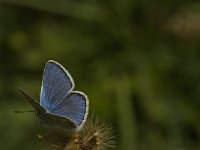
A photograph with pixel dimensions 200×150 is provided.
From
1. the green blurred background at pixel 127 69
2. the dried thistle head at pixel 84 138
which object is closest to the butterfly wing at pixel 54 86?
the dried thistle head at pixel 84 138

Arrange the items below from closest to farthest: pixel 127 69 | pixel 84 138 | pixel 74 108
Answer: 1. pixel 74 108
2. pixel 84 138
3. pixel 127 69

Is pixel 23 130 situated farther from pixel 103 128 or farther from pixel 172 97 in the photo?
pixel 103 128

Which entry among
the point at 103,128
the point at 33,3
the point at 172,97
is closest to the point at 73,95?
the point at 103,128

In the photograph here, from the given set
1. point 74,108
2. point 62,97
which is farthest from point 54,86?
point 74,108

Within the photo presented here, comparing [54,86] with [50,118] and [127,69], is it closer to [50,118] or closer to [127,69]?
[50,118]

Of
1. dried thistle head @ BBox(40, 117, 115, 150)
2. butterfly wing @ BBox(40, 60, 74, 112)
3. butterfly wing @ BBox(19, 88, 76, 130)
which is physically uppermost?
butterfly wing @ BBox(40, 60, 74, 112)

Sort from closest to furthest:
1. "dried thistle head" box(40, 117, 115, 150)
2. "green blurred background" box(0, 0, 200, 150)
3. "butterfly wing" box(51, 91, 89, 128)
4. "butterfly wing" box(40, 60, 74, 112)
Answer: "butterfly wing" box(51, 91, 89, 128) → "butterfly wing" box(40, 60, 74, 112) → "dried thistle head" box(40, 117, 115, 150) → "green blurred background" box(0, 0, 200, 150)

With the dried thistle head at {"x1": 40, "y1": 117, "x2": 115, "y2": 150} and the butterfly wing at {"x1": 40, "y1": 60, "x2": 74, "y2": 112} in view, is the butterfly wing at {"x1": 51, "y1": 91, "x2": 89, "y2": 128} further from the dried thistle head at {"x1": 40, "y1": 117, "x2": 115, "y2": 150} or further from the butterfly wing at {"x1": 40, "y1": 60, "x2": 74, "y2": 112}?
the dried thistle head at {"x1": 40, "y1": 117, "x2": 115, "y2": 150}

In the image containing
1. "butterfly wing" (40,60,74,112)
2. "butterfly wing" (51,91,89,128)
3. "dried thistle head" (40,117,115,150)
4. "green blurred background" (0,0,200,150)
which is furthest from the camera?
"green blurred background" (0,0,200,150)

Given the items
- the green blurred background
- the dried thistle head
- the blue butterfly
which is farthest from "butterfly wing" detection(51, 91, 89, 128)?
the green blurred background

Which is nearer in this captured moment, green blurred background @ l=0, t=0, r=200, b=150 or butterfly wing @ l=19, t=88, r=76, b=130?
butterfly wing @ l=19, t=88, r=76, b=130
